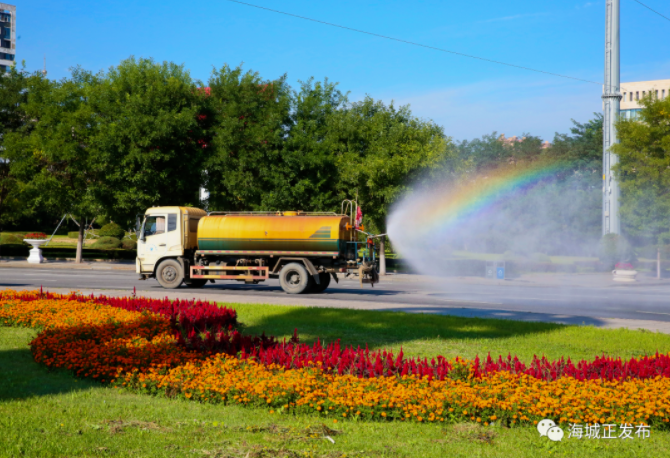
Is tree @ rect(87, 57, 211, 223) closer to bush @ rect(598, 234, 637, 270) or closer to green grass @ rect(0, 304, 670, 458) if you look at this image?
bush @ rect(598, 234, 637, 270)

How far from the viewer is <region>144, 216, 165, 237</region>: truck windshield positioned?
75.9 feet

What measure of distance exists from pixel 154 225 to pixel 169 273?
1.86m

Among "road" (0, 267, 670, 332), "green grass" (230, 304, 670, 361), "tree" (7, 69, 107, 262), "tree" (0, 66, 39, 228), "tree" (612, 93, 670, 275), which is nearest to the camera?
"green grass" (230, 304, 670, 361)

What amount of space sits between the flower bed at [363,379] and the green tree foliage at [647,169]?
24.8m

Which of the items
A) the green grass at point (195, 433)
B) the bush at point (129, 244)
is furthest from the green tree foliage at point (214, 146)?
the green grass at point (195, 433)

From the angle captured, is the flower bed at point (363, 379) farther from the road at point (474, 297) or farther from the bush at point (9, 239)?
the bush at point (9, 239)

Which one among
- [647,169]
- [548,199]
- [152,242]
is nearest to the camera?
[152,242]

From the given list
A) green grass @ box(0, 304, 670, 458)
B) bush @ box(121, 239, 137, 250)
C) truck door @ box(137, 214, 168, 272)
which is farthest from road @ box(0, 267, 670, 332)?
bush @ box(121, 239, 137, 250)

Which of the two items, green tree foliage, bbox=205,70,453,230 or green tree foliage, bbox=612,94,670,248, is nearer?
green tree foliage, bbox=612,94,670,248

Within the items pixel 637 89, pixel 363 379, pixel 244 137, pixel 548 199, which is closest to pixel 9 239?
pixel 244 137

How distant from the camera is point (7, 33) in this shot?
141 metres

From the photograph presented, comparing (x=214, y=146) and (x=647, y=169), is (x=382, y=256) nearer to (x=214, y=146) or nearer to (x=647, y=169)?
(x=214, y=146)

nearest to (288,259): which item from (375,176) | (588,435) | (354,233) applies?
(354,233)

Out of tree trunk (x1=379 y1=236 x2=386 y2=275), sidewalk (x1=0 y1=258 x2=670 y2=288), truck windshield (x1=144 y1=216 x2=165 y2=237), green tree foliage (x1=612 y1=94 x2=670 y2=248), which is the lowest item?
sidewalk (x1=0 y1=258 x2=670 y2=288)
